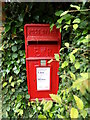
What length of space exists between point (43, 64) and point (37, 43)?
253 millimetres

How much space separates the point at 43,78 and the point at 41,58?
252mm

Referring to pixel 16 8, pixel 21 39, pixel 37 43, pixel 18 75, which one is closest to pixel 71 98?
pixel 37 43

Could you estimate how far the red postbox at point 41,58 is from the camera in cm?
A: 142

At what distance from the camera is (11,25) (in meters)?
1.55

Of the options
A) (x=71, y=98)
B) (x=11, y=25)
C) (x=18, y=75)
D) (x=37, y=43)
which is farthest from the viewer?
(x=18, y=75)

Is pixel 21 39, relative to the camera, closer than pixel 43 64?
No

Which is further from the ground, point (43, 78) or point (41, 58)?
point (41, 58)

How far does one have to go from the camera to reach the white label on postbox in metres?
1.50

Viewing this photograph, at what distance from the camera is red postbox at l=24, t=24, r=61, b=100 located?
1.42 meters

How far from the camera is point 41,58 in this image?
1.46 m

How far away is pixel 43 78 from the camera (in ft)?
5.02

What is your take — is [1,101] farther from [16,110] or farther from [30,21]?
[30,21]

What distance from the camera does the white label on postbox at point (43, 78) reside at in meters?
1.50

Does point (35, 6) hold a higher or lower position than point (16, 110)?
higher
